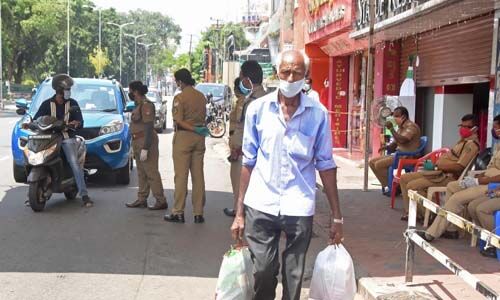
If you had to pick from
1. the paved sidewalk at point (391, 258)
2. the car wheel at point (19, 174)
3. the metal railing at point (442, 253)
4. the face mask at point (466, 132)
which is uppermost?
the face mask at point (466, 132)

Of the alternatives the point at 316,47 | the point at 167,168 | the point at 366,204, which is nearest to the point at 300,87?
the point at 366,204

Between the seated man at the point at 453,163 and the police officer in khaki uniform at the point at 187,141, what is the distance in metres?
2.54

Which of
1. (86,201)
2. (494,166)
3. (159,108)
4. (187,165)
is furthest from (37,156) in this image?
(159,108)

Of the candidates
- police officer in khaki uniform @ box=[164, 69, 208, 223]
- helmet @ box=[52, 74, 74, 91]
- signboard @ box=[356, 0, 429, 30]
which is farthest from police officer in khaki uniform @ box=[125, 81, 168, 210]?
signboard @ box=[356, 0, 429, 30]

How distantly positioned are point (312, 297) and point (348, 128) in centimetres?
1358

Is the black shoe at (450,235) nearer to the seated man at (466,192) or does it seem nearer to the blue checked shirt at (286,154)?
the seated man at (466,192)

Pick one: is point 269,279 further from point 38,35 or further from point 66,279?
point 38,35

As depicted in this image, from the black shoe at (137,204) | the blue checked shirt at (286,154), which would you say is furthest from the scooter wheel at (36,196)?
the blue checked shirt at (286,154)

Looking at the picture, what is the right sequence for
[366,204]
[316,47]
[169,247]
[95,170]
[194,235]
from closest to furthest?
[169,247] → [194,235] → [366,204] → [95,170] → [316,47]

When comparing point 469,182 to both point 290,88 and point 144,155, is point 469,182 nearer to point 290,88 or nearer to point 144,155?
point 290,88

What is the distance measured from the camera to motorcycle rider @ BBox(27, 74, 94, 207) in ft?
28.4

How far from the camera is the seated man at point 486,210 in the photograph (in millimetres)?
6133

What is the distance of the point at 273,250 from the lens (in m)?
3.95

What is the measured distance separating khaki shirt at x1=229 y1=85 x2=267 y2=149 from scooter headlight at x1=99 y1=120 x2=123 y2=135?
2.97 m
